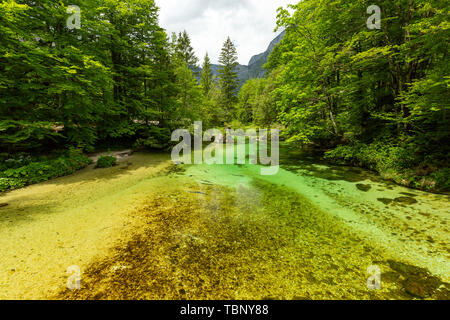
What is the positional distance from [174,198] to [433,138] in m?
10.3

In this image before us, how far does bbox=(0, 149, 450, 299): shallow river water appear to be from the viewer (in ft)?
7.70

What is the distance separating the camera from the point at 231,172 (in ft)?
29.2

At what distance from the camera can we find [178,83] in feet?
48.2

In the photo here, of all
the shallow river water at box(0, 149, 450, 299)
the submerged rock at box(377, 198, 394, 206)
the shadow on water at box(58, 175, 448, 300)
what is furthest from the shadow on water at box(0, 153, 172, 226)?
the submerged rock at box(377, 198, 394, 206)

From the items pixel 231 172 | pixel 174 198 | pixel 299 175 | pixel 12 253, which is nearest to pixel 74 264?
pixel 12 253

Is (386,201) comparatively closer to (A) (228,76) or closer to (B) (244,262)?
(B) (244,262)

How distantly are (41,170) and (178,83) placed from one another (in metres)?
11.5

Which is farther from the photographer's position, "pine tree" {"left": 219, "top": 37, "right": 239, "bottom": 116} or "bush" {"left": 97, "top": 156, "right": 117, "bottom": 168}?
"pine tree" {"left": 219, "top": 37, "right": 239, "bottom": 116}

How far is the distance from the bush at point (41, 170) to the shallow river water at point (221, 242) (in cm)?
48

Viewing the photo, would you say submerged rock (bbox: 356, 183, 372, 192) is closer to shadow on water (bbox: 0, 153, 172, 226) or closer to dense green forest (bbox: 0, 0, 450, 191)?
dense green forest (bbox: 0, 0, 450, 191)

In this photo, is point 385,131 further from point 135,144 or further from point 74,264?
point 135,144

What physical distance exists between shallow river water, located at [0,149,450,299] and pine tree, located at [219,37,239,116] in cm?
3235

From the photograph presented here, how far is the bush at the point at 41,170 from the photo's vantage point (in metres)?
5.70

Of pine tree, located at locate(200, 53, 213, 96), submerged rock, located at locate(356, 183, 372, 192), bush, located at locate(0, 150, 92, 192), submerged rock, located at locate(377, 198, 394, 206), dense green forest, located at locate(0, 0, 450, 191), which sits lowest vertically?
submerged rock, located at locate(377, 198, 394, 206)
